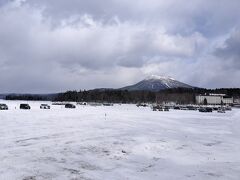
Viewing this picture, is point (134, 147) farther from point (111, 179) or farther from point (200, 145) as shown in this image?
point (111, 179)

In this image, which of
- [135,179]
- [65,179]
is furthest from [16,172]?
[135,179]

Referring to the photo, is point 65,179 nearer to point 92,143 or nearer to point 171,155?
point 171,155

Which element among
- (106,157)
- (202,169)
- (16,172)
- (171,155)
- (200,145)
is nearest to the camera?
(16,172)

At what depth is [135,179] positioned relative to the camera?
1334 centimetres

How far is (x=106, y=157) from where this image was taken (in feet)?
59.7

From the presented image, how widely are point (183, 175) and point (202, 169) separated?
174cm

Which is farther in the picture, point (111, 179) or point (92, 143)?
point (92, 143)

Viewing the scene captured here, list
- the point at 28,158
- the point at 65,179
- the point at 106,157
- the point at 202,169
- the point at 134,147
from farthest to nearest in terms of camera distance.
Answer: the point at 134,147 → the point at 106,157 → the point at 28,158 → the point at 202,169 → the point at 65,179

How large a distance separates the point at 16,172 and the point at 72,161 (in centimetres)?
340

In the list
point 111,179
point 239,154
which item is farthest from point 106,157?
point 239,154

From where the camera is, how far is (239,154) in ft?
66.1

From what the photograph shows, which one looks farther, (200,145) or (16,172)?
(200,145)

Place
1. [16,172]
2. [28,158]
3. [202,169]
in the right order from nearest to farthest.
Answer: [16,172] → [202,169] → [28,158]

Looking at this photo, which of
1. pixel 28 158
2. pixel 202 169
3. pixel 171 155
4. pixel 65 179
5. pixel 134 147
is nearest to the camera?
pixel 65 179
